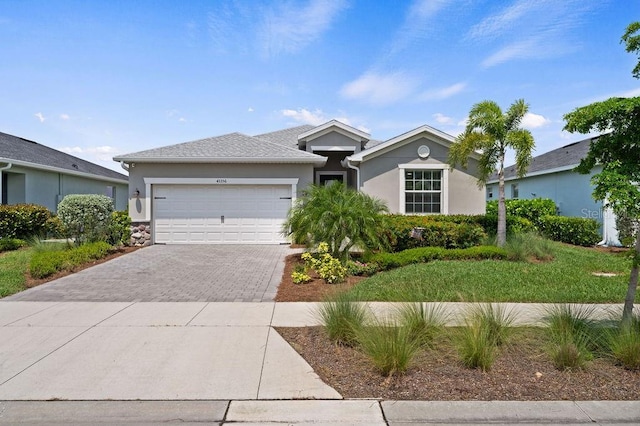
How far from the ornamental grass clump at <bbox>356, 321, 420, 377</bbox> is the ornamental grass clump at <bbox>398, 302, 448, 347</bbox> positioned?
0.20 m

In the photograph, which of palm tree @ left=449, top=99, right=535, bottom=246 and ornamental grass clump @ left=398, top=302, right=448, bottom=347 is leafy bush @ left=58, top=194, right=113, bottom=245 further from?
palm tree @ left=449, top=99, right=535, bottom=246

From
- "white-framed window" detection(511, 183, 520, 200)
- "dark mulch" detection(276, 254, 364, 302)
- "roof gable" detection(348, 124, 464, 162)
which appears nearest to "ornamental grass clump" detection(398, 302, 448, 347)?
"dark mulch" detection(276, 254, 364, 302)

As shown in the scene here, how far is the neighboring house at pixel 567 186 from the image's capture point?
16.1 meters

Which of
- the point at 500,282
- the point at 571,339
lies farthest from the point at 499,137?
the point at 571,339

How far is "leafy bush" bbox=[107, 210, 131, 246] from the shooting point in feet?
47.0

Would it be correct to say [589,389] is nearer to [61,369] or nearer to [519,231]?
[61,369]

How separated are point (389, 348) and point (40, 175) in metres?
20.6

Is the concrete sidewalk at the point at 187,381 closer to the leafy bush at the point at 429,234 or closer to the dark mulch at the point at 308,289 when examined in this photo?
the dark mulch at the point at 308,289

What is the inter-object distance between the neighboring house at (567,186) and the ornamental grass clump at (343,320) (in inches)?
524

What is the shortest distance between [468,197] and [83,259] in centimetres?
1363

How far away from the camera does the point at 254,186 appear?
52.0ft

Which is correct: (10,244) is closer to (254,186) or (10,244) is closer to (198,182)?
(198,182)

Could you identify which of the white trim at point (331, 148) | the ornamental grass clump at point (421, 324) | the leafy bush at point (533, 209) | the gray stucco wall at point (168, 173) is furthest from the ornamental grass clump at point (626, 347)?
the white trim at point (331, 148)

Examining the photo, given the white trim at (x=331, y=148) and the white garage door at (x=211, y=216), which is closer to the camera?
the white garage door at (x=211, y=216)
